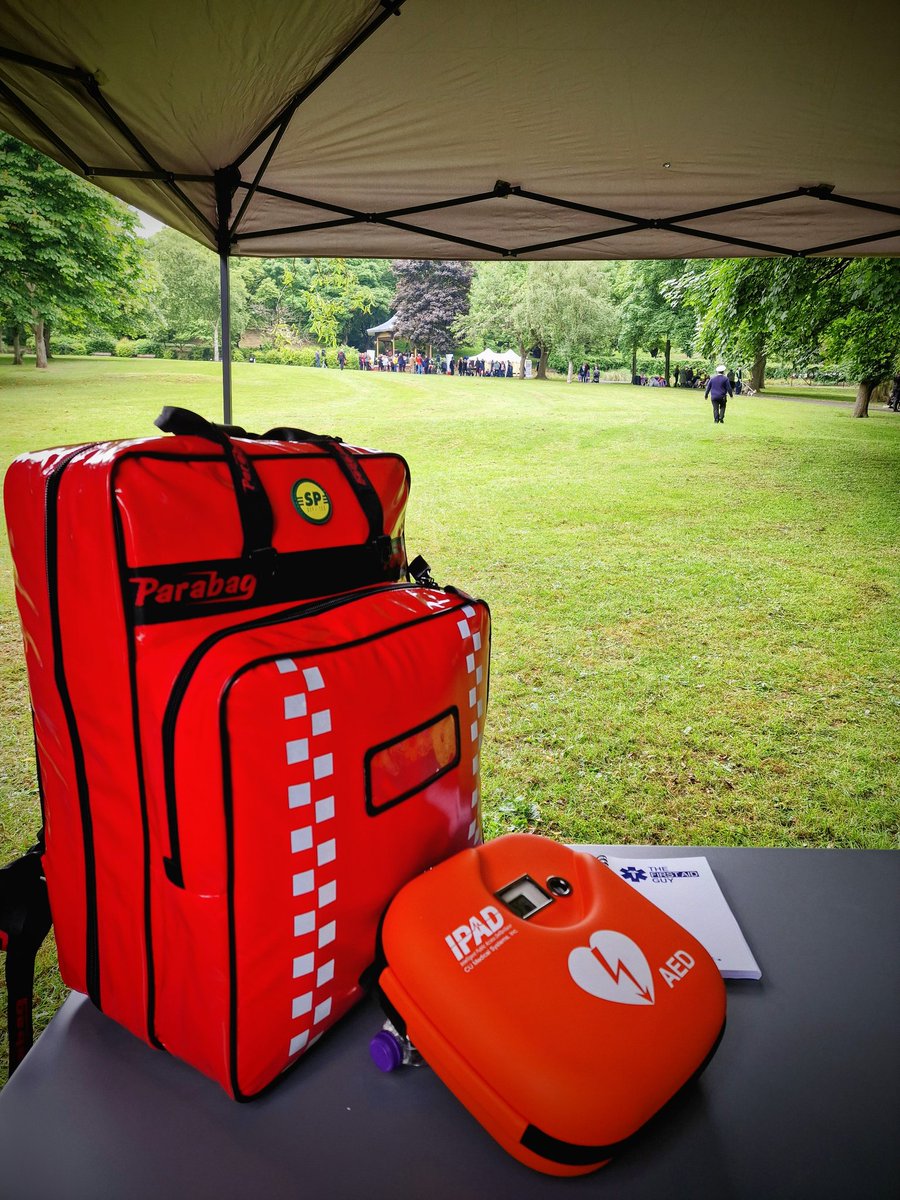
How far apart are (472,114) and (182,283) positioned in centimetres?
1181

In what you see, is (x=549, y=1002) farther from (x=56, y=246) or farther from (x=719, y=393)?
(x=719, y=393)

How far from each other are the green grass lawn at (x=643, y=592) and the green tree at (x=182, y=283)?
3.26 ft

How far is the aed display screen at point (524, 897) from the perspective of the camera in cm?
80

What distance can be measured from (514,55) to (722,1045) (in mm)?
1493

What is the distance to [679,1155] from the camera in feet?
2.30

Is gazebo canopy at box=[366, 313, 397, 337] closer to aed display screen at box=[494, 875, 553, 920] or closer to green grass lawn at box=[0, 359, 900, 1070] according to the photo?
green grass lawn at box=[0, 359, 900, 1070]

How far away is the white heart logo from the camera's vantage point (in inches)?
27.7

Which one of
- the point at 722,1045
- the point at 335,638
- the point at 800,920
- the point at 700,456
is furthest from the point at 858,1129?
the point at 700,456

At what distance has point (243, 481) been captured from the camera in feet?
2.82

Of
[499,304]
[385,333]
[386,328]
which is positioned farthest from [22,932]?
[385,333]

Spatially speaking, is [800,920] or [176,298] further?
[176,298]

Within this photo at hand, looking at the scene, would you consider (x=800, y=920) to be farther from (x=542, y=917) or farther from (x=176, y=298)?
(x=176, y=298)

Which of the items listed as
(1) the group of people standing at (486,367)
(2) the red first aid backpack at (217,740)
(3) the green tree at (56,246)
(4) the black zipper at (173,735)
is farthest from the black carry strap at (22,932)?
(1) the group of people standing at (486,367)

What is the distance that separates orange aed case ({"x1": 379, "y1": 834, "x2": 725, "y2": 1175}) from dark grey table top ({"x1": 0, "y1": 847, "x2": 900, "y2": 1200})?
0.18 feet
